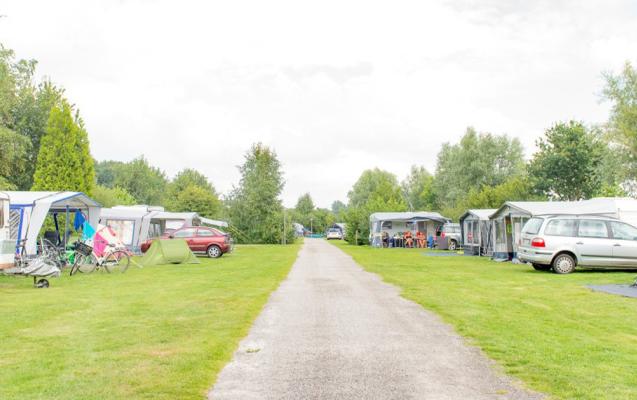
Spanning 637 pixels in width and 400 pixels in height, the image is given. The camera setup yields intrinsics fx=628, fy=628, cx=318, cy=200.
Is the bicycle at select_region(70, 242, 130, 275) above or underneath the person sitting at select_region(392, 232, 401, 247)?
underneath

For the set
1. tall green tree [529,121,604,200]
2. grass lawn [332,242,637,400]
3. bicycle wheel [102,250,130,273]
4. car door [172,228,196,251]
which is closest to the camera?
grass lawn [332,242,637,400]

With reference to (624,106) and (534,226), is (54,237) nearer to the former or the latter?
(534,226)

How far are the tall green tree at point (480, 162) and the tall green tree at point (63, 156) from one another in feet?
123

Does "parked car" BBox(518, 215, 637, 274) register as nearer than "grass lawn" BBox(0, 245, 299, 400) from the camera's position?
No

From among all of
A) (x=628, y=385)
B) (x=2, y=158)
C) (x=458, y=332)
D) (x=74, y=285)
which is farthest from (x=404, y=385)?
(x=2, y=158)

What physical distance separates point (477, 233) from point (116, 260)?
776 inches

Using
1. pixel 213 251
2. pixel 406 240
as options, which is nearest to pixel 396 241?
pixel 406 240

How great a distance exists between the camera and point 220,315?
377 inches

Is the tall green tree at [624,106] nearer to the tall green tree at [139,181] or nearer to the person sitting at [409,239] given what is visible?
the person sitting at [409,239]

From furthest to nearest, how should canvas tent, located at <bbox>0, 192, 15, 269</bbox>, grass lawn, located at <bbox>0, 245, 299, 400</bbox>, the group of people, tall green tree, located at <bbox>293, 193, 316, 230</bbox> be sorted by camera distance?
tall green tree, located at <bbox>293, 193, 316, 230</bbox> < the group of people < canvas tent, located at <bbox>0, 192, 15, 269</bbox> < grass lawn, located at <bbox>0, 245, 299, 400</bbox>

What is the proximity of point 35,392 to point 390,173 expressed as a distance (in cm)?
9438

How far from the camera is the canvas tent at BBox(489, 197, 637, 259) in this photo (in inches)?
912

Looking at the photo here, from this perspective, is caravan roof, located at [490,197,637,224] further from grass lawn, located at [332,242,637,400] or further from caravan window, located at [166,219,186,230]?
caravan window, located at [166,219,186,230]

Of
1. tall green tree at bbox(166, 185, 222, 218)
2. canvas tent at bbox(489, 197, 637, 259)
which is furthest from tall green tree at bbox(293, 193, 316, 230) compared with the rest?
canvas tent at bbox(489, 197, 637, 259)
